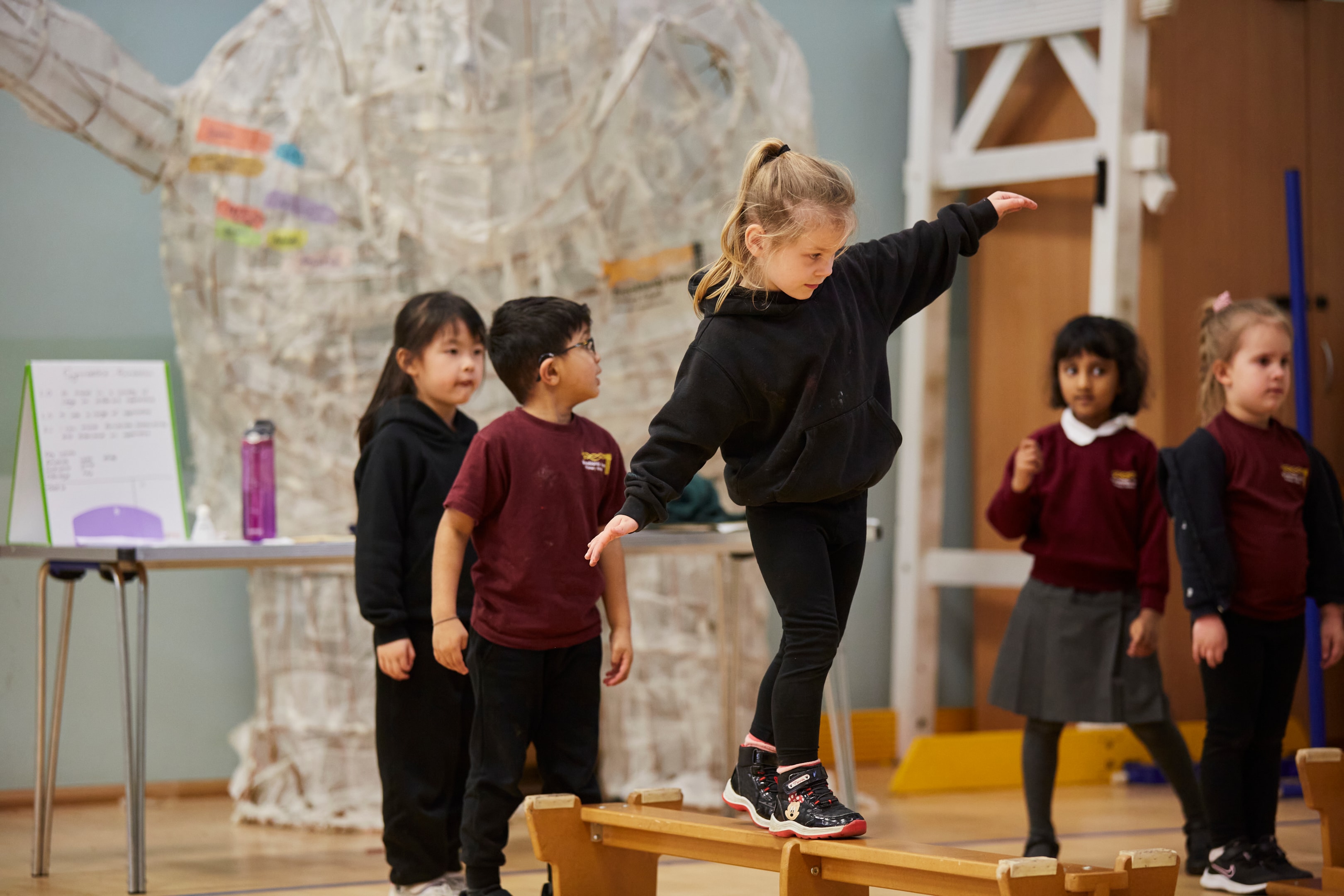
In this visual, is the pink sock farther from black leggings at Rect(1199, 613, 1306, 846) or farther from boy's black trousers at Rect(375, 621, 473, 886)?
black leggings at Rect(1199, 613, 1306, 846)

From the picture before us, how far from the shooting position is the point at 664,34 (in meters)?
3.52

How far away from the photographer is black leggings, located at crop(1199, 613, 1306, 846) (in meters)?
2.70

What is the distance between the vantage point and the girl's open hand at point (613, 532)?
6.10 feet

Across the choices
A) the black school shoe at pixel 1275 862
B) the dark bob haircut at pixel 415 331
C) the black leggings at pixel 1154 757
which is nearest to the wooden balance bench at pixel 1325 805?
the black school shoe at pixel 1275 862

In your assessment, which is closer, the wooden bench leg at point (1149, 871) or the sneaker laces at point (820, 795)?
the wooden bench leg at point (1149, 871)

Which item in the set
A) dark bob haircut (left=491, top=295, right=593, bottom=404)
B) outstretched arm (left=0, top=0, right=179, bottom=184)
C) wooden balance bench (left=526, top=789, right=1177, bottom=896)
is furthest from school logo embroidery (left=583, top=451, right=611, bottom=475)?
outstretched arm (left=0, top=0, right=179, bottom=184)

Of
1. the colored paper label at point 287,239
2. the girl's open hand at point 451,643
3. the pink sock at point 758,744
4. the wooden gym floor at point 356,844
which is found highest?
the colored paper label at point 287,239

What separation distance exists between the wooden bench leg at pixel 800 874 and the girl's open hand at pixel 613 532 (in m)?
0.46

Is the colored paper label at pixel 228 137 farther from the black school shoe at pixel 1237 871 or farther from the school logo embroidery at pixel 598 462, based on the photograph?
the black school shoe at pixel 1237 871

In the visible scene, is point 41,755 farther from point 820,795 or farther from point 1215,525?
point 1215,525

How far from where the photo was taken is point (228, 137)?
3.41 meters

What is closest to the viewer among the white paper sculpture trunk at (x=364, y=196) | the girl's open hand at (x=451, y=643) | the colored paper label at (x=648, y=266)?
the girl's open hand at (x=451, y=643)

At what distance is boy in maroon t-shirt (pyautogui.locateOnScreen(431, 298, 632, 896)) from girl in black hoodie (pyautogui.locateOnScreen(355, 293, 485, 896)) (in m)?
0.17

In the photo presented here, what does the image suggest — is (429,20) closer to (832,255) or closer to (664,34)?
(664,34)
